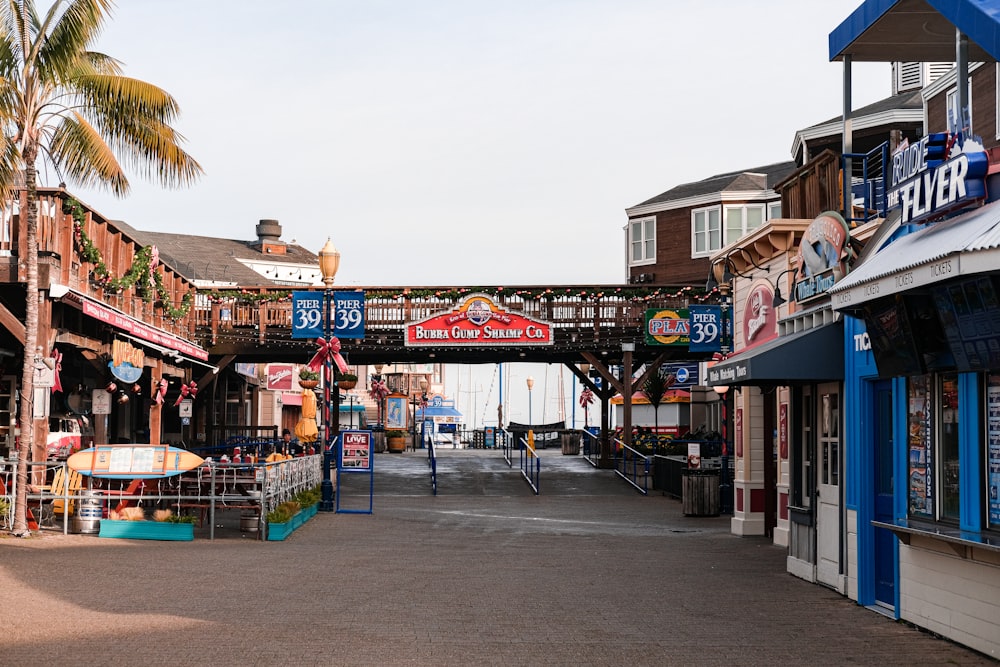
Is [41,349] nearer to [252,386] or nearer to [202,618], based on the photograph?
[202,618]

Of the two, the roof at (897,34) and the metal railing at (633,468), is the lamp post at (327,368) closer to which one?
the metal railing at (633,468)

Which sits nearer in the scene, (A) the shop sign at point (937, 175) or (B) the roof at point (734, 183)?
(A) the shop sign at point (937, 175)

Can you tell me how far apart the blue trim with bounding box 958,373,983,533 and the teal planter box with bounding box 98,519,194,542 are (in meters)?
11.6

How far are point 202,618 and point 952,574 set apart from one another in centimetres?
647

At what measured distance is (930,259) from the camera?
8.64 m

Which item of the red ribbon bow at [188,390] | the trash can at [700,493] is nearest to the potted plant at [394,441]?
the red ribbon bow at [188,390]

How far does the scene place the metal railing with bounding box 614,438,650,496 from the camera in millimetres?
29869

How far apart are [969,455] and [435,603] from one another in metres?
5.17

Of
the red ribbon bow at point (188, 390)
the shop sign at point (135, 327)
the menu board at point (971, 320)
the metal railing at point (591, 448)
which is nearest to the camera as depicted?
the menu board at point (971, 320)

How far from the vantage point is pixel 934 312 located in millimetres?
10039

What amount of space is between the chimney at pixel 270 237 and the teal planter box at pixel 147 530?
160 feet

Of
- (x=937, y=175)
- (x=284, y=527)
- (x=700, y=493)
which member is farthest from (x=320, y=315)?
(x=937, y=175)

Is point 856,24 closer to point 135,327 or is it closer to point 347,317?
point 135,327

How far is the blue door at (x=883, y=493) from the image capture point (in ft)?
38.3
